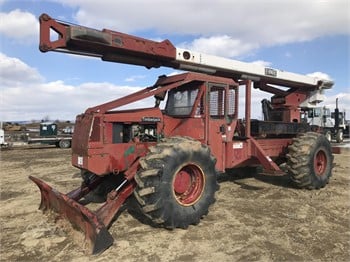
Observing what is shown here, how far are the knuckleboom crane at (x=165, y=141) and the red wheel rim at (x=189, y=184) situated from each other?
0.05ft

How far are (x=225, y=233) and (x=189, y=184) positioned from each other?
3.51ft

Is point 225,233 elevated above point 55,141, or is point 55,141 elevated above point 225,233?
point 55,141

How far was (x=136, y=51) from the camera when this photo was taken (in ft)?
21.7

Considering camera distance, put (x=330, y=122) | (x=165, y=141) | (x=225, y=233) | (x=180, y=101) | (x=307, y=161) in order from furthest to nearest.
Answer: (x=330, y=122), (x=307, y=161), (x=180, y=101), (x=165, y=141), (x=225, y=233)

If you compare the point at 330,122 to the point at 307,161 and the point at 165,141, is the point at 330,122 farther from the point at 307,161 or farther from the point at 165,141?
the point at 165,141

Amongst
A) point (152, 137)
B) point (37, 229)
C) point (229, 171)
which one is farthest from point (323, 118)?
point (37, 229)

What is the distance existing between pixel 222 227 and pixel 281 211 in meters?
1.62

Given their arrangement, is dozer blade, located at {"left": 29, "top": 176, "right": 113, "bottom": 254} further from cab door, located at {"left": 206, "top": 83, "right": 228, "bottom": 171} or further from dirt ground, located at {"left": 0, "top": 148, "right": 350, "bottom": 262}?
cab door, located at {"left": 206, "top": 83, "right": 228, "bottom": 171}

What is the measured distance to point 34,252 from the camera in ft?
16.6

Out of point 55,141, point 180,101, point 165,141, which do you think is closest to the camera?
point 165,141

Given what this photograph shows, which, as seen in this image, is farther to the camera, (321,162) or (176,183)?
(321,162)

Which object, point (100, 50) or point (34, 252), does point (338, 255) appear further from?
point (100, 50)

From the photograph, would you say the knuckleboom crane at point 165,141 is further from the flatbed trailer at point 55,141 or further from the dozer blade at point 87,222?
the flatbed trailer at point 55,141

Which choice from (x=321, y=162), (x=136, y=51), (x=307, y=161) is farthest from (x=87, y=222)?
(x=321, y=162)
